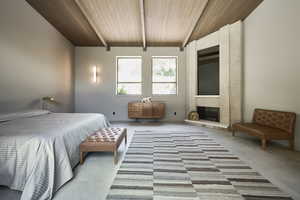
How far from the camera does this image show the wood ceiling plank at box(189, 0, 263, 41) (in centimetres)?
405

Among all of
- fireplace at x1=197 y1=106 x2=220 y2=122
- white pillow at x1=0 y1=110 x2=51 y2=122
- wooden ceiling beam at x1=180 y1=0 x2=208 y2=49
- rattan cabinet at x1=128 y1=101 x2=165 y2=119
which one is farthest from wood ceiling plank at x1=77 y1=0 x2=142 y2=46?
fireplace at x1=197 y1=106 x2=220 y2=122

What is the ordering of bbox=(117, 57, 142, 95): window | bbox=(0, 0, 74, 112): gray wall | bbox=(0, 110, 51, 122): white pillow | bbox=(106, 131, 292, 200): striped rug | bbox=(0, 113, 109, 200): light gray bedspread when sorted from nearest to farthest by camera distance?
bbox=(0, 113, 109, 200): light gray bedspread, bbox=(106, 131, 292, 200): striped rug, bbox=(0, 110, 51, 122): white pillow, bbox=(0, 0, 74, 112): gray wall, bbox=(117, 57, 142, 95): window

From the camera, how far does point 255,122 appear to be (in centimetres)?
397

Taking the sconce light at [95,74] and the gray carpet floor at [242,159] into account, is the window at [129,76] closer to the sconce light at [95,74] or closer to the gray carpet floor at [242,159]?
the sconce light at [95,74]

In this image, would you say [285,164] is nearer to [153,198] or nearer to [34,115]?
[153,198]

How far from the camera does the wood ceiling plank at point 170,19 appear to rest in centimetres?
422

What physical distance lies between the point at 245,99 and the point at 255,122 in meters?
0.96

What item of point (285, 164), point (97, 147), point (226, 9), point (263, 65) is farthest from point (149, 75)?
point (285, 164)

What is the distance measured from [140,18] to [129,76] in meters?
2.46

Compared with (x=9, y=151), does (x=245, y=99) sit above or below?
above

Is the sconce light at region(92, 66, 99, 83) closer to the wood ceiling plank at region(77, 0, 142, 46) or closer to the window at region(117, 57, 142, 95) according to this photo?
the window at region(117, 57, 142, 95)

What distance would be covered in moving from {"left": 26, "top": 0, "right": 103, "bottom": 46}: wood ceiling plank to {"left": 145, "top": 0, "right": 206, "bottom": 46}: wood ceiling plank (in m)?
2.07

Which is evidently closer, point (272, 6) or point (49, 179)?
point (49, 179)

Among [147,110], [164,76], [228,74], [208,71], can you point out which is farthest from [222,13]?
[147,110]
